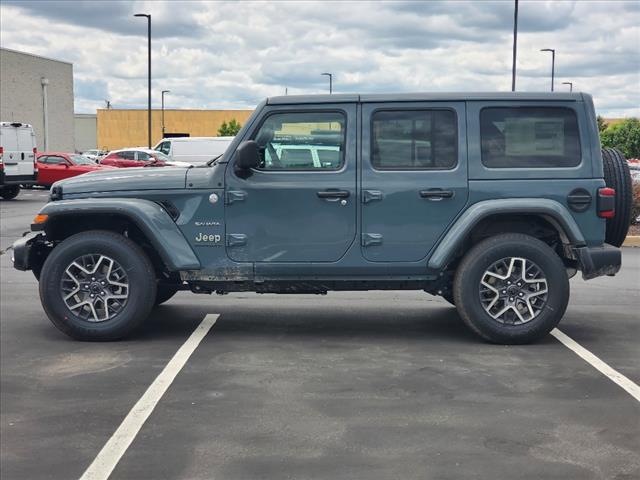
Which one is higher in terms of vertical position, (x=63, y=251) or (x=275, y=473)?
(x=63, y=251)

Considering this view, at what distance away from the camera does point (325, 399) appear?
5.46 metres

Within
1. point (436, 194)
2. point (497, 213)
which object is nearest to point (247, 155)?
point (436, 194)

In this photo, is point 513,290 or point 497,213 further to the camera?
point 513,290

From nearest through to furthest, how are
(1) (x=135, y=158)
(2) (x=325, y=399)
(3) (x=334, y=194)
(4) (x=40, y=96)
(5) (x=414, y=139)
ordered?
(2) (x=325, y=399) < (3) (x=334, y=194) < (5) (x=414, y=139) < (1) (x=135, y=158) < (4) (x=40, y=96)

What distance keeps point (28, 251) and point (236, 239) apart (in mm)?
1715

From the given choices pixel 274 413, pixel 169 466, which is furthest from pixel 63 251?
pixel 169 466

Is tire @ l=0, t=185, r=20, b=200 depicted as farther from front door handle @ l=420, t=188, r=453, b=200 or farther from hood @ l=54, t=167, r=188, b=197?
front door handle @ l=420, t=188, r=453, b=200

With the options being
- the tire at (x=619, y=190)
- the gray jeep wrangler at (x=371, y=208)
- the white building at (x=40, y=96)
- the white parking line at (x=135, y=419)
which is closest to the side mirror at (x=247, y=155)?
the gray jeep wrangler at (x=371, y=208)

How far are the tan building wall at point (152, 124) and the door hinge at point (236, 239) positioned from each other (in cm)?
7557

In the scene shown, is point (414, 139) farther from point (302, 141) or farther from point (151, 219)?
point (151, 219)

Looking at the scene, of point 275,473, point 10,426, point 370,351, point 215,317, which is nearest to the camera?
point 275,473

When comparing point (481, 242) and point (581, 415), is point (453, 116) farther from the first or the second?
point (581, 415)

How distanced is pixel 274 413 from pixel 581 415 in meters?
1.76

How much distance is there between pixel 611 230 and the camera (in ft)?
23.7
